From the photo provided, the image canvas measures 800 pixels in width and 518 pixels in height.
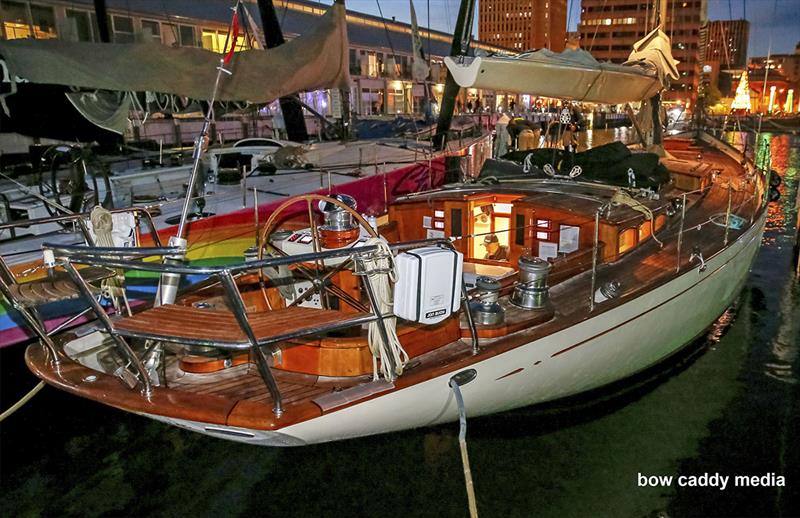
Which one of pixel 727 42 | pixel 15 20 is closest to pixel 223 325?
pixel 15 20

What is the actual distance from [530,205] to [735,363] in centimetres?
361

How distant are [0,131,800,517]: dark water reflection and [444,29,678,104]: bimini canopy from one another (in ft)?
13.2

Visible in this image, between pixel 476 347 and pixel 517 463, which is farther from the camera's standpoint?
pixel 517 463

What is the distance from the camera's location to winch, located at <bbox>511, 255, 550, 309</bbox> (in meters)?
5.41

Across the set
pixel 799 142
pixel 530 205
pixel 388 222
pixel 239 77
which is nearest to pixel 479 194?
pixel 530 205

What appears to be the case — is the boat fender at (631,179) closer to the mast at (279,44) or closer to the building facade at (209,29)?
the building facade at (209,29)

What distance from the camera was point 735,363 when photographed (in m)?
7.62

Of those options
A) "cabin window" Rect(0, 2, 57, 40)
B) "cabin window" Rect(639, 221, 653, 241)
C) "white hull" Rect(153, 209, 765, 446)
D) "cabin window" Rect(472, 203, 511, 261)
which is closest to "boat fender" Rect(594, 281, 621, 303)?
"white hull" Rect(153, 209, 765, 446)

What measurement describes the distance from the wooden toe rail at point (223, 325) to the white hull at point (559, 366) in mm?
713

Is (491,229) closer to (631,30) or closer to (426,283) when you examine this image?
(426,283)

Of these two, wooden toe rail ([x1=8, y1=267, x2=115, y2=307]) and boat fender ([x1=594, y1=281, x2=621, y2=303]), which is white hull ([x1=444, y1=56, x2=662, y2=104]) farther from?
wooden toe rail ([x1=8, y1=267, x2=115, y2=307])

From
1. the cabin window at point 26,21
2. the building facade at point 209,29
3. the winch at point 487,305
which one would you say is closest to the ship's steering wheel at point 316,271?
the winch at point 487,305

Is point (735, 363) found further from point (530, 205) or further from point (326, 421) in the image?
point (326, 421)

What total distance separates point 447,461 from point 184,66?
596 cm
